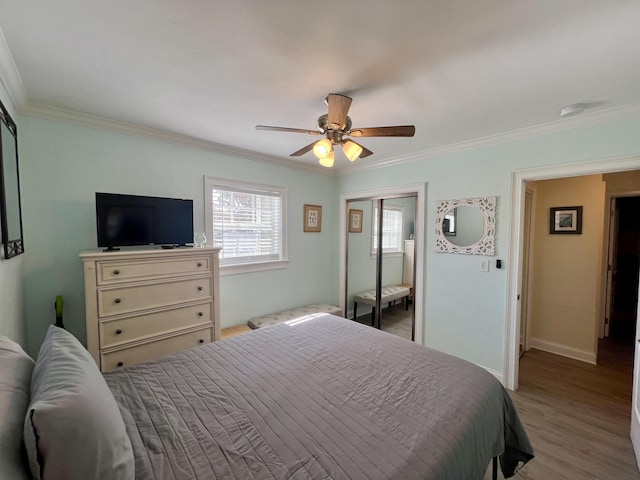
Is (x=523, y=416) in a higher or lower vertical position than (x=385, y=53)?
lower

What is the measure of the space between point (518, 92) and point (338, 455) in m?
2.36

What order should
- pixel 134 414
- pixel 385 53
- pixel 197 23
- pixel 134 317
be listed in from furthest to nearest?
pixel 134 317 → pixel 385 53 → pixel 197 23 → pixel 134 414

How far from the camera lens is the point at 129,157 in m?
2.52

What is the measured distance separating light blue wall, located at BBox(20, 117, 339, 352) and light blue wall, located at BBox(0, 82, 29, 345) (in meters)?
0.13

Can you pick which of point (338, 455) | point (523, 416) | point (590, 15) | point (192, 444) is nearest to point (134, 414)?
point (192, 444)

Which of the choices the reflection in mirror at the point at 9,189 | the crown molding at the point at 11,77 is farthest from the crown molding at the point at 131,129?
the reflection in mirror at the point at 9,189

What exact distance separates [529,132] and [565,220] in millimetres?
1612

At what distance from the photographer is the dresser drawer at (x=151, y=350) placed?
2.07 metres

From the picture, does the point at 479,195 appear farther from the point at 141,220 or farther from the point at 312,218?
the point at 141,220

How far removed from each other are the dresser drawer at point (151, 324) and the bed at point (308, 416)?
74 cm

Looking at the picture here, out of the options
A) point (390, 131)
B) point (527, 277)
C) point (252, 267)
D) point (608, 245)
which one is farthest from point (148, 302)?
point (608, 245)

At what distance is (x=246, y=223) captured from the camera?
3.41m

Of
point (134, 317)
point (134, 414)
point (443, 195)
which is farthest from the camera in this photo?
point (443, 195)

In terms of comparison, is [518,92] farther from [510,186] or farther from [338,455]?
[338,455]
